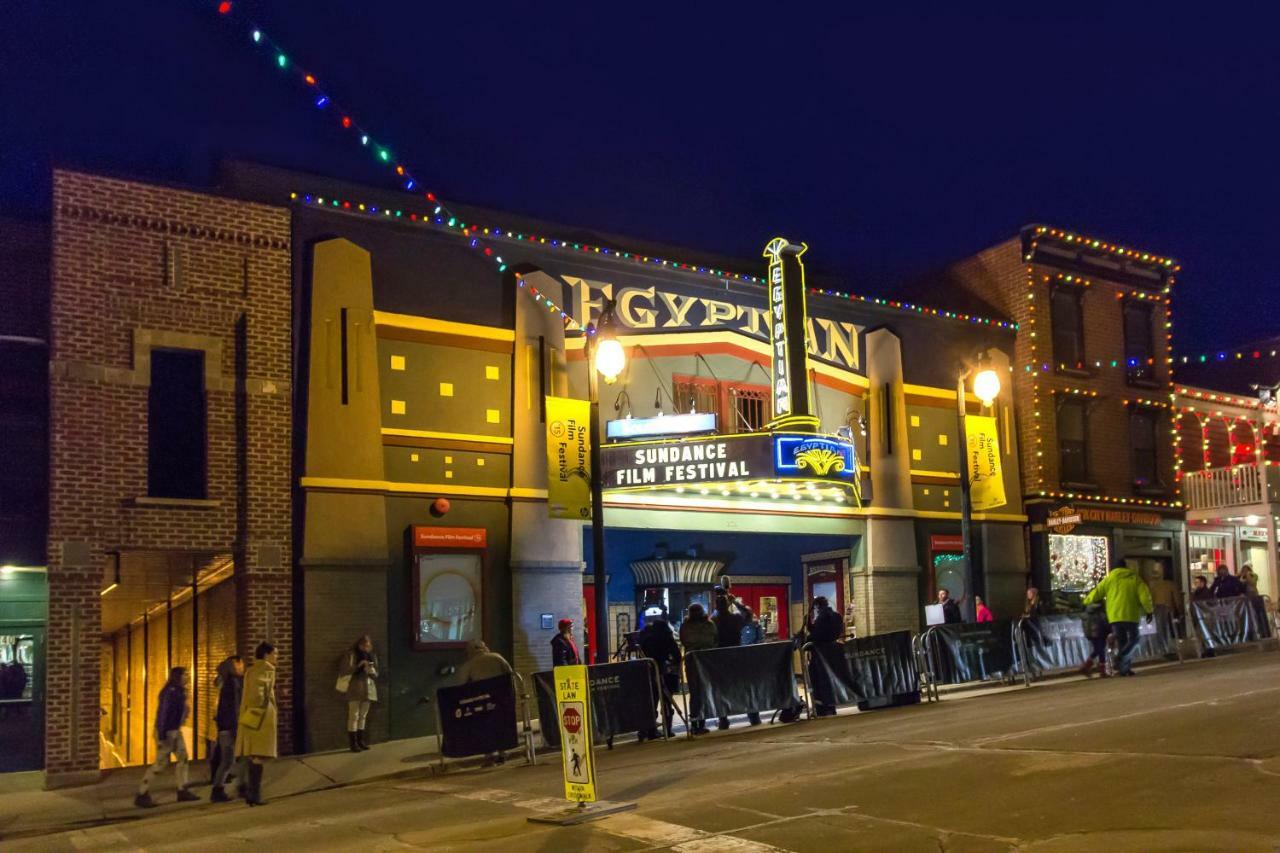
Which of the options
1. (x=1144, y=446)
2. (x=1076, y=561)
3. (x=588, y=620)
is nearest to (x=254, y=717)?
(x=588, y=620)

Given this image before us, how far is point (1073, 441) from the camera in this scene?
2720 cm

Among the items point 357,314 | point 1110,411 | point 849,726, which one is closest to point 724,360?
point 357,314

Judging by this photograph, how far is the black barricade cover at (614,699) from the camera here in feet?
49.4

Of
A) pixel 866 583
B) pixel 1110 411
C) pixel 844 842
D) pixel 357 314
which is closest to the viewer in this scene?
pixel 844 842

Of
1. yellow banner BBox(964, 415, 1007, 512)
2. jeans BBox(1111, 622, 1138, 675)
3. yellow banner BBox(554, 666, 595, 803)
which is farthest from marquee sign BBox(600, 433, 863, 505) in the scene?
yellow banner BBox(554, 666, 595, 803)

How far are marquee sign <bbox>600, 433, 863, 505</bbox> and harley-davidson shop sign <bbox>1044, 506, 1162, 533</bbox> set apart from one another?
7.43 m

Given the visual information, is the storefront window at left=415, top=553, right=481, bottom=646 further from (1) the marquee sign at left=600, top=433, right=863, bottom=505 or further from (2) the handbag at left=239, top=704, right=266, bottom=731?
(2) the handbag at left=239, top=704, right=266, bottom=731

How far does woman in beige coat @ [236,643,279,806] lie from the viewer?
13.2m

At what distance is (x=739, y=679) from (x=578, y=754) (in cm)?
641

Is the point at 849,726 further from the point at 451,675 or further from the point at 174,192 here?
the point at 174,192

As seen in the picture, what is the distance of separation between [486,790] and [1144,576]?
20380mm

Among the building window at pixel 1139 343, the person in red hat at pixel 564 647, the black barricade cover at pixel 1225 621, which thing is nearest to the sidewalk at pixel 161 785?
the person in red hat at pixel 564 647

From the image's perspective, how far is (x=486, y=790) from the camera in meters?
12.4

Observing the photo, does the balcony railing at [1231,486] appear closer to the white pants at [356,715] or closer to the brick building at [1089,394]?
the brick building at [1089,394]
